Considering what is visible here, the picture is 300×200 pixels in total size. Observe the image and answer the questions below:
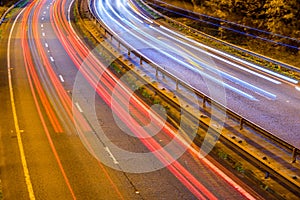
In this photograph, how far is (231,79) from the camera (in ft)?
86.9

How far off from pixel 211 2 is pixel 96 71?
1943cm

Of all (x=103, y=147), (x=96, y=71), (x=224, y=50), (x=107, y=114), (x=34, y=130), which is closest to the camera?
(x=103, y=147)

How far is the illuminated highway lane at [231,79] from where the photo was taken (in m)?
20.0

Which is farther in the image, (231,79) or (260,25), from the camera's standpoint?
(260,25)

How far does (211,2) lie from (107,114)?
1054 inches

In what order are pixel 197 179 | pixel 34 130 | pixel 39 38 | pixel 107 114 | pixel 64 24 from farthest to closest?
1. pixel 64 24
2. pixel 39 38
3. pixel 107 114
4. pixel 34 130
5. pixel 197 179

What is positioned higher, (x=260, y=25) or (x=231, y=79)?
(x=231, y=79)

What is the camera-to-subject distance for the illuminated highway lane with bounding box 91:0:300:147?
2002 cm

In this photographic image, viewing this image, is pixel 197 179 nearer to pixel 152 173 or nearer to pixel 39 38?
pixel 152 173

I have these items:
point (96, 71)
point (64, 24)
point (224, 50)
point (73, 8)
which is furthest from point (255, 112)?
point (73, 8)

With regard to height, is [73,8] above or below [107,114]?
below

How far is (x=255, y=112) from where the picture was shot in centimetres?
2073

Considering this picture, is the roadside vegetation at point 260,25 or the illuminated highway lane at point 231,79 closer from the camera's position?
the illuminated highway lane at point 231,79

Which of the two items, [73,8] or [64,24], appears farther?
[73,8]
